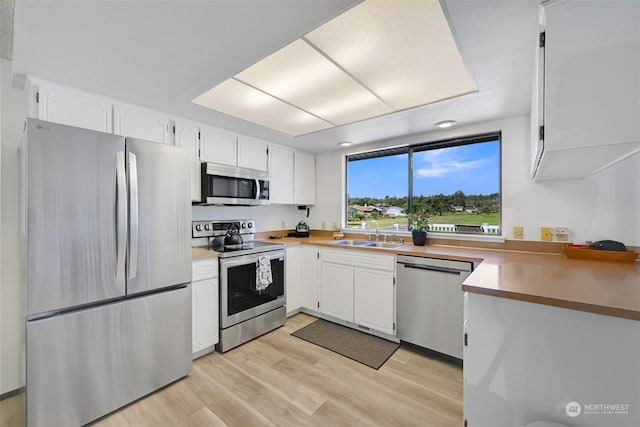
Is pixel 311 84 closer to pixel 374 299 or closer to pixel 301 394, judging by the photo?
pixel 374 299

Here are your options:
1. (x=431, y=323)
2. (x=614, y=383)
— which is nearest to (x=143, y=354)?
(x=431, y=323)

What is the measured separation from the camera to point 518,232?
8.10ft

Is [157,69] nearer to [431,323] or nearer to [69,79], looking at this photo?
[69,79]

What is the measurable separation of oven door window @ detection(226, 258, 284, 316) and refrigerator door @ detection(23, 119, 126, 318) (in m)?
0.94

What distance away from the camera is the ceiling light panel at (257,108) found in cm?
200

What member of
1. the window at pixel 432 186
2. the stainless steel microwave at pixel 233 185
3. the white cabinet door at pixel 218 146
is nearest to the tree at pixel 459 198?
the window at pixel 432 186

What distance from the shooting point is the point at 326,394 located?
1.87 meters

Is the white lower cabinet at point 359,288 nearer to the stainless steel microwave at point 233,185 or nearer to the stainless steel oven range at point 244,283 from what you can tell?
the stainless steel oven range at point 244,283

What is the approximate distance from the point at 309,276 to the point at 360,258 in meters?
0.79

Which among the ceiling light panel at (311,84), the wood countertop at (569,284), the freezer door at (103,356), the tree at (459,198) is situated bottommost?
the freezer door at (103,356)

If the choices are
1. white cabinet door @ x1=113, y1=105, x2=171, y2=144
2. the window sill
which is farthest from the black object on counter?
white cabinet door @ x1=113, y1=105, x2=171, y2=144

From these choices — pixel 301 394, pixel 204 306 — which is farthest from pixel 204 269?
pixel 301 394

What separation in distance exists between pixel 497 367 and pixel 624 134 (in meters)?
1.11

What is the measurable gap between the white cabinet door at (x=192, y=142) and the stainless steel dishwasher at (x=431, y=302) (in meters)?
2.10
